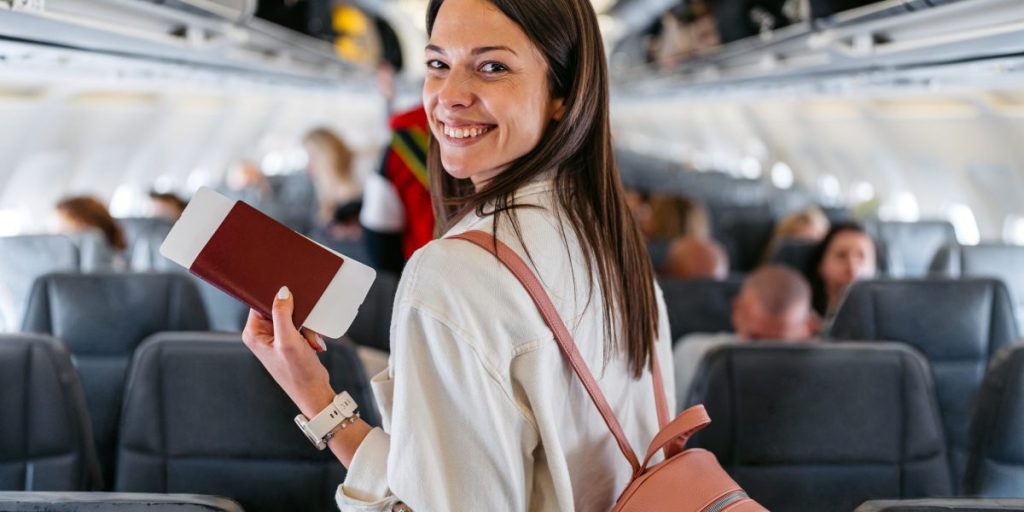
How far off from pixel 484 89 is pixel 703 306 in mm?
3836

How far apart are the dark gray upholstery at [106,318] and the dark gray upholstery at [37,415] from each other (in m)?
1.29

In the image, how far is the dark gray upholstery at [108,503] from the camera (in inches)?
60.5

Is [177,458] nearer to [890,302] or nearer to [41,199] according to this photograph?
[890,302]

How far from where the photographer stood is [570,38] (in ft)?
5.58

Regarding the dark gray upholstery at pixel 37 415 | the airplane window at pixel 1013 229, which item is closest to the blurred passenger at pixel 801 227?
the airplane window at pixel 1013 229

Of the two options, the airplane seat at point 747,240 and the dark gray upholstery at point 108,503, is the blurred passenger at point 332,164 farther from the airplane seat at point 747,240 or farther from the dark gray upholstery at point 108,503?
the dark gray upholstery at point 108,503

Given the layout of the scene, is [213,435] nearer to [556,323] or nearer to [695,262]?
[556,323]

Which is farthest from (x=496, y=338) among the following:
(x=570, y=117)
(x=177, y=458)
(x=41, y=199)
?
(x=41, y=199)

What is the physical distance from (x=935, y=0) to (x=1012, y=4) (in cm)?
50

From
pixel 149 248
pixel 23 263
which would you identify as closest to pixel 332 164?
pixel 149 248

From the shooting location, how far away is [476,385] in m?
1.47

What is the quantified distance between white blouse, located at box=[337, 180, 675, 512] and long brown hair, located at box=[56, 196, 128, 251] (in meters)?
5.04

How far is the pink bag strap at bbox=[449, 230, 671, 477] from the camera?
4.96 feet

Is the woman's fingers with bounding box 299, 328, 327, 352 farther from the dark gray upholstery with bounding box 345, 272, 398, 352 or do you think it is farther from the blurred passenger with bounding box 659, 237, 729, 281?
the blurred passenger with bounding box 659, 237, 729, 281
